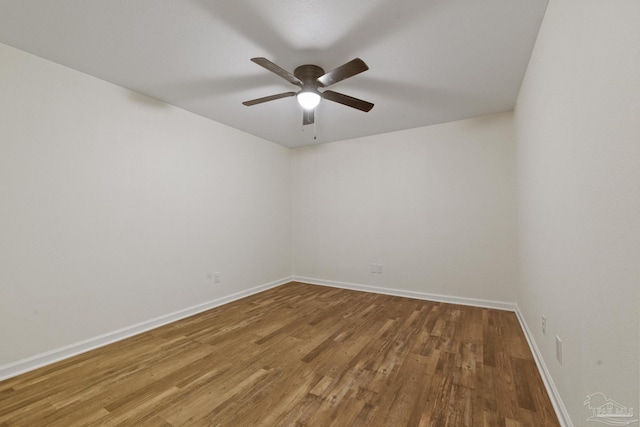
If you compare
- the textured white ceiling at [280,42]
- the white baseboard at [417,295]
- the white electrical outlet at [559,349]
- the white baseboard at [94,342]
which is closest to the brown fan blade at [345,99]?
the textured white ceiling at [280,42]

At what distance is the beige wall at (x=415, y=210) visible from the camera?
3.19 meters

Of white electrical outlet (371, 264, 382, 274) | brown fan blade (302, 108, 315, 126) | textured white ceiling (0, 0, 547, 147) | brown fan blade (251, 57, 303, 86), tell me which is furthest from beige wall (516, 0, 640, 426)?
white electrical outlet (371, 264, 382, 274)

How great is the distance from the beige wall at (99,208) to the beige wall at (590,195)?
130 inches

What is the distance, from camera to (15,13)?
62.9 inches

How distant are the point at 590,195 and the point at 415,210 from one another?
8.61 feet

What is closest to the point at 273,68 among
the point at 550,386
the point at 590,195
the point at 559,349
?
the point at 590,195

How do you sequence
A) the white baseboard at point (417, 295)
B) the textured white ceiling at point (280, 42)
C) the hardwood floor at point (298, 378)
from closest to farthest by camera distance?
the hardwood floor at point (298, 378) < the textured white ceiling at point (280, 42) < the white baseboard at point (417, 295)

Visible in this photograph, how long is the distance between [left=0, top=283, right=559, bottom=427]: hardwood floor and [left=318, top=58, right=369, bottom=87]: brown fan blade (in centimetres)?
209

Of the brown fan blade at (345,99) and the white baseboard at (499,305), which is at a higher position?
the brown fan blade at (345,99)

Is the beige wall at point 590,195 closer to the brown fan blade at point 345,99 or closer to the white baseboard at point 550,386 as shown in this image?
the white baseboard at point 550,386

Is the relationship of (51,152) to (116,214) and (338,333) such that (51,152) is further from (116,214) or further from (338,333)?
(338,333)

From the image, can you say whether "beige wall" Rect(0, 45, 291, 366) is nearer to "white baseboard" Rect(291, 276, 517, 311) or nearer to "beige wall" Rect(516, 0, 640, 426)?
"white baseboard" Rect(291, 276, 517, 311)

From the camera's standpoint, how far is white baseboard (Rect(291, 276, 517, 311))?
10.3 ft

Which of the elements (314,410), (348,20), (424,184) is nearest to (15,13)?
(348,20)
